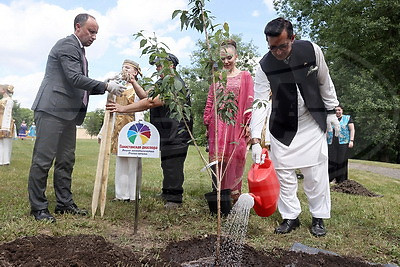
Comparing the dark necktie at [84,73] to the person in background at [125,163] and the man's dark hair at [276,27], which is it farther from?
the man's dark hair at [276,27]

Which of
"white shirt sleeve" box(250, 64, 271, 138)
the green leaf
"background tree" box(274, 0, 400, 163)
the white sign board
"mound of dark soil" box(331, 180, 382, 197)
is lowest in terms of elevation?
"mound of dark soil" box(331, 180, 382, 197)

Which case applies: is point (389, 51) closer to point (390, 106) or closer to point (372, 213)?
point (390, 106)

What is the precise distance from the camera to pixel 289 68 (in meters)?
3.48

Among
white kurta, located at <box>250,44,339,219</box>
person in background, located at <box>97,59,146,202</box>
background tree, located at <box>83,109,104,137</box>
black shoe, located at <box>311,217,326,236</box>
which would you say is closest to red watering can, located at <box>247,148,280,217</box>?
white kurta, located at <box>250,44,339,219</box>

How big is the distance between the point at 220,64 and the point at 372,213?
3.29 m

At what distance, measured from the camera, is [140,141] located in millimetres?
3373

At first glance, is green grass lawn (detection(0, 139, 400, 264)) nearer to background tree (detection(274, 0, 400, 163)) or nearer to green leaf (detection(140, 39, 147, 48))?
green leaf (detection(140, 39, 147, 48))

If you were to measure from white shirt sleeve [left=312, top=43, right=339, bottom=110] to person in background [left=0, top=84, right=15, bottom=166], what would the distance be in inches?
278

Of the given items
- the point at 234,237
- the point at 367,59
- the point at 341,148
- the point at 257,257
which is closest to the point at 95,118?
the point at 367,59

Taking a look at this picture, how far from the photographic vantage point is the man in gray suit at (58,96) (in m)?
3.68

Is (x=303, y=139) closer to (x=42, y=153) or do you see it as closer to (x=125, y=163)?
(x=125, y=163)

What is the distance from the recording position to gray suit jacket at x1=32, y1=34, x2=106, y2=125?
3676 millimetres

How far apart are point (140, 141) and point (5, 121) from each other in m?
6.22

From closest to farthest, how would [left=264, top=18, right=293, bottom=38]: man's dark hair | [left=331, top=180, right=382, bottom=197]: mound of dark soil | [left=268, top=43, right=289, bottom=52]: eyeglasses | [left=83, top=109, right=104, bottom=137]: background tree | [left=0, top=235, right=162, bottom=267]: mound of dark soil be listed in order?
[left=0, top=235, right=162, bottom=267]: mound of dark soil, [left=264, top=18, right=293, bottom=38]: man's dark hair, [left=268, top=43, right=289, bottom=52]: eyeglasses, [left=331, top=180, right=382, bottom=197]: mound of dark soil, [left=83, top=109, right=104, bottom=137]: background tree
